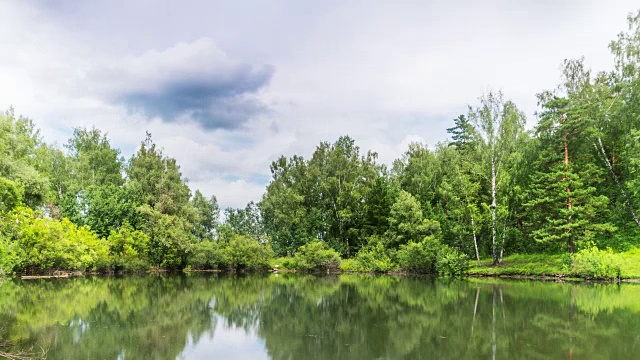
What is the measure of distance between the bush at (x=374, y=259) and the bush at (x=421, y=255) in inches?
69.9

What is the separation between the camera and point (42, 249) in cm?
3175

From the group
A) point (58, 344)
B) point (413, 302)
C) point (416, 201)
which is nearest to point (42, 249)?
point (58, 344)

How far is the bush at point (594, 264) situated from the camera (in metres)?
25.4

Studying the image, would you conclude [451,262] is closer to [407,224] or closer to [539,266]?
[407,224]

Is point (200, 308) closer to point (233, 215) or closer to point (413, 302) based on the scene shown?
point (413, 302)

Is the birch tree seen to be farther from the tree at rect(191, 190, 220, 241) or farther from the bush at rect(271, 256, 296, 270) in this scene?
the tree at rect(191, 190, 220, 241)

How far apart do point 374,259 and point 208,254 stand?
18211 mm

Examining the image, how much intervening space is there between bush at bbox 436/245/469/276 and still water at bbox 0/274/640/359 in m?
13.7

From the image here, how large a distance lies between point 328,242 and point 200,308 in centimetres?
3189

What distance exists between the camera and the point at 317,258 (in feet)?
139

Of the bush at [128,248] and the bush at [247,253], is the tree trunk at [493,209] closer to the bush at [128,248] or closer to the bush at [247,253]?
the bush at [247,253]

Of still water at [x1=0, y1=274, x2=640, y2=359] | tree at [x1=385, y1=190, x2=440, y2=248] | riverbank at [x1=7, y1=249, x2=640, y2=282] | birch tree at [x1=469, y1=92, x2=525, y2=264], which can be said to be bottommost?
still water at [x1=0, y1=274, x2=640, y2=359]

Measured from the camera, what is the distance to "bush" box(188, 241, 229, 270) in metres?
45.2

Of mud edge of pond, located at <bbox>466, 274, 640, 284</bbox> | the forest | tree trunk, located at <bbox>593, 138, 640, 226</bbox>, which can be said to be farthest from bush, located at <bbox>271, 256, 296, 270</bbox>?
tree trunk, located at <bbox>593, 138, 640, 226</bbox>
